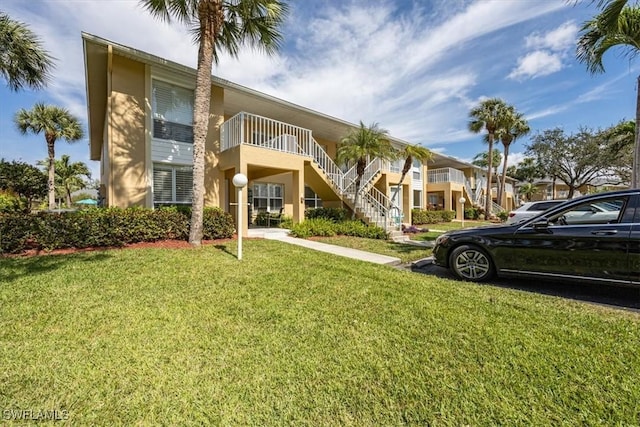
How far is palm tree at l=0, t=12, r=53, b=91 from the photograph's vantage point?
7.84 meters

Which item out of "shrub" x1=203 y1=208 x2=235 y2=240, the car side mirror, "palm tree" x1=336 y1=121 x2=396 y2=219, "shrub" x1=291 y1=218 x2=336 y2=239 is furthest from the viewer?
"palm tree" x1=336 y1=121 x2=396 y2=219

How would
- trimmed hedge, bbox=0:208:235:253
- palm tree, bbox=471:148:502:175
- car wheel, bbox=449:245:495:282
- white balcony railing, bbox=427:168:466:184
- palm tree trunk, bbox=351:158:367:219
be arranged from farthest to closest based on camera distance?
1. palm tree, bbox=471:148:502:175
2. white balcony railing, bbox=427:168:466:184
3. palm tree trunk, bbox=351:158:367:219
4. trimmed hedge, bbox=0:208:235:253
5. car wheel, bbox=449:245:495:282

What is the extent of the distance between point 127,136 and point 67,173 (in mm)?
37666

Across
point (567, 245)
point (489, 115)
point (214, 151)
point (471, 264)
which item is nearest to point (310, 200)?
point (214, 151)

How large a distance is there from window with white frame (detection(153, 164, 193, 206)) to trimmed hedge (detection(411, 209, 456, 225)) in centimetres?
1588

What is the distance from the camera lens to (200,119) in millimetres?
8141

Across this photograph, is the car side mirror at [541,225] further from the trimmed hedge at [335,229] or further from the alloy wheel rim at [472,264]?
the trimmed hedge at [335,229]

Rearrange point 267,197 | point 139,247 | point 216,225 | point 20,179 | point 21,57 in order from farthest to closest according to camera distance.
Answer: point 267,197, point 20,179, point 216,225, point 21,57, point 139,247

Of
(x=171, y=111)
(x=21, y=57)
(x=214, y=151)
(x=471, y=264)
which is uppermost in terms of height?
(x=21, y=57)

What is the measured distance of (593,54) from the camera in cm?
723

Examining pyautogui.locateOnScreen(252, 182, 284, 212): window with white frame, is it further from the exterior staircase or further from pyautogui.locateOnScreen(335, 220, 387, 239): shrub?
pyautogui.locateOnScreen(335, 220, 387, 239): shrub

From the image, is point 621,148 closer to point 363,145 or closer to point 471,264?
point 363,145

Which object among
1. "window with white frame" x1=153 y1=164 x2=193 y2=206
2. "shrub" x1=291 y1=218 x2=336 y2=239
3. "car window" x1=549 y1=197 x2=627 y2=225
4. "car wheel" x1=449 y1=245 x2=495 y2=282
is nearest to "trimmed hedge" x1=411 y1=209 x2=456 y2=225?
"shrub" x1=291 y1=218 x2=336 y2=239

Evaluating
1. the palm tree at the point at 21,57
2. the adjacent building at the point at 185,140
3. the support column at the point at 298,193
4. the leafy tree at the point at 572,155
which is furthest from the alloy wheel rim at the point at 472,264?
the leafy tree at the point at 572,155
